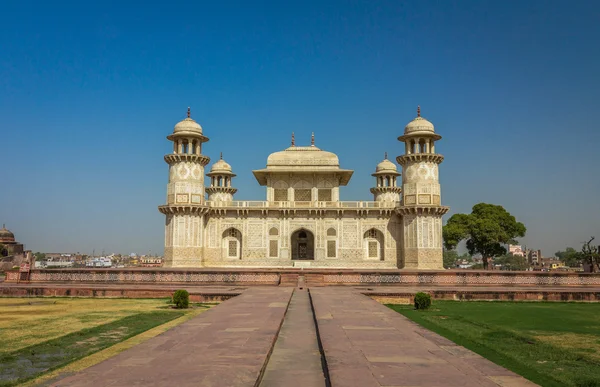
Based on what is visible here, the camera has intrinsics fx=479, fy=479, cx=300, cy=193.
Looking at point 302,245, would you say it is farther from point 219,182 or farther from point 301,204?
point 219,182

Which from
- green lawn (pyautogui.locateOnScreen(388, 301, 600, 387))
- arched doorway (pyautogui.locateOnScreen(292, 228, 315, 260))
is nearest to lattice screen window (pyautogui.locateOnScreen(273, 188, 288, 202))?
arched doorway (pyautogui.locateOnScreen(292, 228, 315, 260))

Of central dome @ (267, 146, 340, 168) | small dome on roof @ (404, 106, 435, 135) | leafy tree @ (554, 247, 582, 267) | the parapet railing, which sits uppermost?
small dome on roof @ (404, 106, 435, 135)

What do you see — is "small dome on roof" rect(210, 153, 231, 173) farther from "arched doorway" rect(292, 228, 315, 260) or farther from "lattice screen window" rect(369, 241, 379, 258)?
"lattice screen window" rect(369, 241, 379, 258)

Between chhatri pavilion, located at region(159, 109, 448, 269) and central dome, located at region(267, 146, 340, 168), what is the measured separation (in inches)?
2.9

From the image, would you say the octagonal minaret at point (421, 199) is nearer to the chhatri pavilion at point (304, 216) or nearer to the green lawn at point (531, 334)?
the chhatri pavilion at point (304, 216)

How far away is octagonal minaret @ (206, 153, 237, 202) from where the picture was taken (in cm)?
4269

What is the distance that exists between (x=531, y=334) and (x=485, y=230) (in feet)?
116

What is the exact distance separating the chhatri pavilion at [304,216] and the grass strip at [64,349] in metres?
20.3

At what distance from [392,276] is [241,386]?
16598 mm

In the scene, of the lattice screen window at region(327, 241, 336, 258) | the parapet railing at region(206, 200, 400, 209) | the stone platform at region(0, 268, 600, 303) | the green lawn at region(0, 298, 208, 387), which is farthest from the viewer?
the parapet railing at region(206, 200, 400, 209)

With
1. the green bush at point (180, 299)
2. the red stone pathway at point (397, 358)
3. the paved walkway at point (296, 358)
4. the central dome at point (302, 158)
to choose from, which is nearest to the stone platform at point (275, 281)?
the green bush at point (180, 299)

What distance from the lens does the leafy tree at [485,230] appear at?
42.5 metres

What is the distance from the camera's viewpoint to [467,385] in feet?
15.8

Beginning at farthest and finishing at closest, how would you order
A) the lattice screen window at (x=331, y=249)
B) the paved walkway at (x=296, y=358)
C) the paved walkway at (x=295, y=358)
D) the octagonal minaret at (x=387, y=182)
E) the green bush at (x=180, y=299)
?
1. the octagonal minaret at (x=387, y=182)
2. the lattice screen window at (x=331, y=249)
3. the green bush at (x=180, y=299)
4. the paved walkway at (x=296, y=358)
5. the paved walkway at (x=295, y=358)
